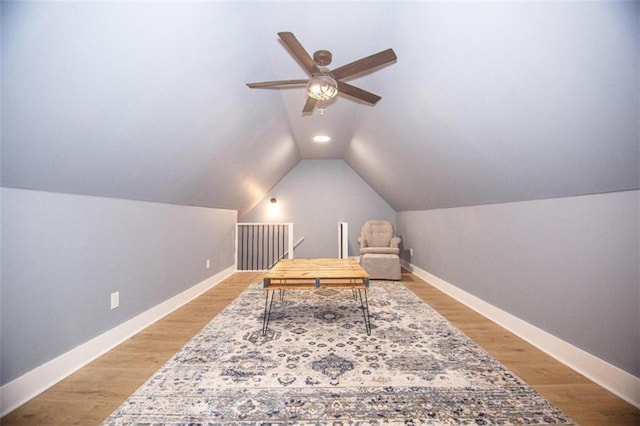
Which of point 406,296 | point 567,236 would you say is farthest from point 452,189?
point 406,296

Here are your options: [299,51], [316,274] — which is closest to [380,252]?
[316,274]

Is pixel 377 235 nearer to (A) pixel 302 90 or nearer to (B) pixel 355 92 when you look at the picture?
(A) pixel 302 90

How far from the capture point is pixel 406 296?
3.55 metres

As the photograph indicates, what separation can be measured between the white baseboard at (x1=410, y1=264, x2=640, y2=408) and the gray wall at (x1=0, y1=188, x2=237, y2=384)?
3.68m

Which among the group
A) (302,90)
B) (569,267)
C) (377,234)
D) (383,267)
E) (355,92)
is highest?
(302,90)

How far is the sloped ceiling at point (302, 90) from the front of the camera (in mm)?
1196

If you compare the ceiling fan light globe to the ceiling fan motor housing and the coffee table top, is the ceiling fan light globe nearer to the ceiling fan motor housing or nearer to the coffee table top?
the ceiling fan motor housing

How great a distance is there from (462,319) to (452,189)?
1.54 metres

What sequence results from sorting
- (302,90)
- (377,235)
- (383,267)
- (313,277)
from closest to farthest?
(313,277)
(302,90)
(383,267)
(377,235)

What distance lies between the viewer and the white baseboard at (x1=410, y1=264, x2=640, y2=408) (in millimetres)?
1546

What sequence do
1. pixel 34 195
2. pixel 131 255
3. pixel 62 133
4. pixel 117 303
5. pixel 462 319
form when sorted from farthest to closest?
pixel 462 319
pixel 131 255
pixel 117 303
pixel 34 195
pixel 62 133

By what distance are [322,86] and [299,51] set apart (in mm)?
271

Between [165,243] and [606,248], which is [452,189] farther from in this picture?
[165,243]

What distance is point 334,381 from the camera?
5.61ft
